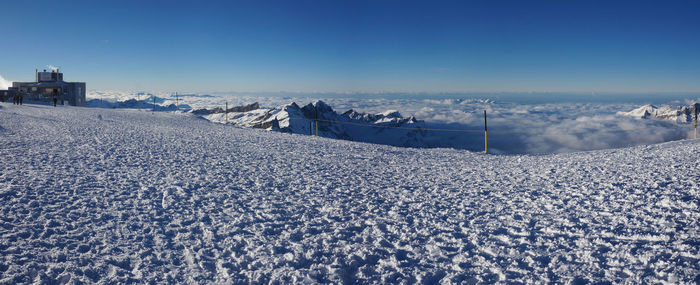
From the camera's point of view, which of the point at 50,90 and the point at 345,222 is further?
the point at 50,90

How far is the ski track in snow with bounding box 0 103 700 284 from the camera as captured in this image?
461 cm

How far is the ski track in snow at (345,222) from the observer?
4.61 m

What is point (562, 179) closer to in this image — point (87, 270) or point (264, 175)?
point (264, 175)

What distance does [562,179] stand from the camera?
924 centimetres

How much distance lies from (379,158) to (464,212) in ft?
25.2

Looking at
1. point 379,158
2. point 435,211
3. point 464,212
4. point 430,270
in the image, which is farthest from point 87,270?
point 379,158

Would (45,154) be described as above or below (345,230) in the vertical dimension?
above

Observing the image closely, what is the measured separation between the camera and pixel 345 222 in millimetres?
6527

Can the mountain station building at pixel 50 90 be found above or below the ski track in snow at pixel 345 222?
above

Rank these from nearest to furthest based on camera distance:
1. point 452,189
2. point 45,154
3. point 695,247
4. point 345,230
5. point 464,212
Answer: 1. point 695,247
2. point 345,230
3. point 464,212
4. point 452,189
5. point 45,154

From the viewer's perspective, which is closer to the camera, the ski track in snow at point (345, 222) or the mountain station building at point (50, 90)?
the ski track in snow at point (345, 222)

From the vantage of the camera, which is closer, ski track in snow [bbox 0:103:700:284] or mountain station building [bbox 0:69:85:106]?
ski track in snow [bbox 0:103:700:284]

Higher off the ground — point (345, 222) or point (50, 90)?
point (50, 90)

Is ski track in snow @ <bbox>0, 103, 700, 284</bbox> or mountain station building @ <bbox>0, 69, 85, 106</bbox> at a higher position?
mountain station building @ <bbox>0, 69, 85, 106</bbox>
